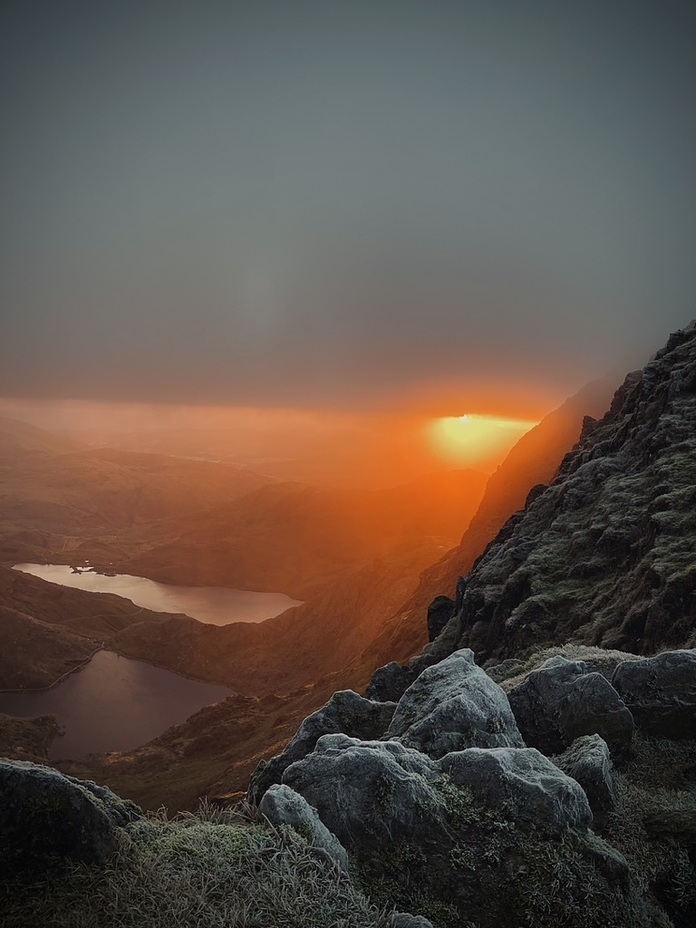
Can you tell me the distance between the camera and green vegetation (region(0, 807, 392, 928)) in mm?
5906

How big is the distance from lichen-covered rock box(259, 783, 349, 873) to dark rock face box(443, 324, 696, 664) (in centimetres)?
1910

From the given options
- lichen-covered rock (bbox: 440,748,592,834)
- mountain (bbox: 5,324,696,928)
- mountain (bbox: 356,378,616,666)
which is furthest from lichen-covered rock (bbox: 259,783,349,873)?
mountain (bbox: 356,378,616,666)

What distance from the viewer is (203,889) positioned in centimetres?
628

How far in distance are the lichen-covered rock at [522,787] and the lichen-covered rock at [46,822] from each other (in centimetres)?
608

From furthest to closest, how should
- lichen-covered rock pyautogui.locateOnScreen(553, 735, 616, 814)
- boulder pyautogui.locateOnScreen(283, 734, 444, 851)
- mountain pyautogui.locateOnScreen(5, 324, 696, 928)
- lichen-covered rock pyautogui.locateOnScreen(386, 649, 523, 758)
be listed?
1. lichen-covered rock pyautogui.locateOnScreen(386, 649, 523, 758)
2. lichen-covered rock pyautogui.locateOnScreen(553, 735, 616, 814)
3. boulder pyautogui.locateOnScreen(283, 734, 444, 851)
4. mountain pyautogui.locateOnScreen(5, 324, 696, 928)

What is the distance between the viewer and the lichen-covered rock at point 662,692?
1235 centimetres

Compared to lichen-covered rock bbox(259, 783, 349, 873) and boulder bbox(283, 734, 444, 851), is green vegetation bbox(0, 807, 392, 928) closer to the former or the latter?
lichen-covered rock bbox(259, 783, 349, 873)

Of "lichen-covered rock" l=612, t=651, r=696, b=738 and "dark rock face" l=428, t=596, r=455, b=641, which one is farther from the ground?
"lichen-covered rock" l=612, t=651, r=696, b=738

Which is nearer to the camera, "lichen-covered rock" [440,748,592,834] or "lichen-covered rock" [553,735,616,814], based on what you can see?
"lichen-covered rock" [440,748,592,834]

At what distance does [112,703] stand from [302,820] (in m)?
141

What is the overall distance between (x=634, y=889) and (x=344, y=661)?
474 ft

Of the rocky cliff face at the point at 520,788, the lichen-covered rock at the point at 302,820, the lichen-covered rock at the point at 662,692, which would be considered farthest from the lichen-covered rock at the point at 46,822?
the lichen-covered rock at the point at 662,692

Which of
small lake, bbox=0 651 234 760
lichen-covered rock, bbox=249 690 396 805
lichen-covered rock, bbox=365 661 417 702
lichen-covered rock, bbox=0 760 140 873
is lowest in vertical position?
small lake, bbox=0 651 234 760

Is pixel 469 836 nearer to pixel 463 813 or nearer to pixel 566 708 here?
pixel 463 813
